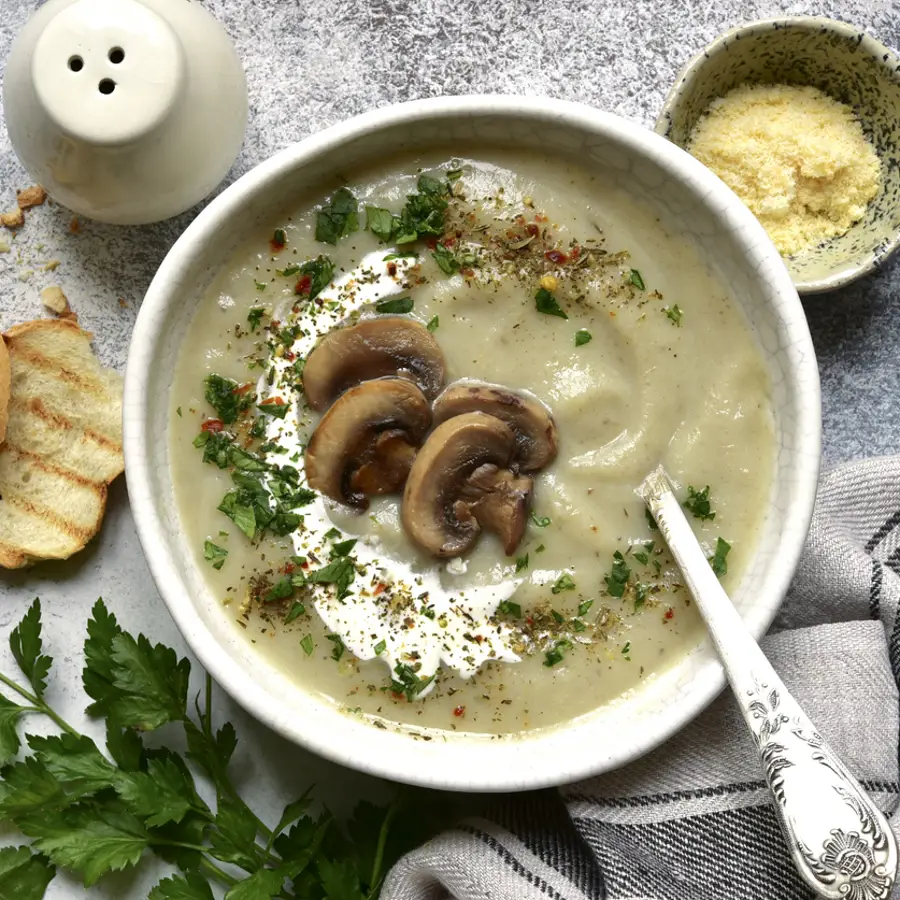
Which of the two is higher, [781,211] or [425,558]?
[781,211]

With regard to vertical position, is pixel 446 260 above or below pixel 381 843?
above

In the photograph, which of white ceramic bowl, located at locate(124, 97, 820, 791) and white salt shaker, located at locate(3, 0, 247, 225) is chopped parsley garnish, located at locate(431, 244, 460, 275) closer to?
white ceramic bowl, located at locate(124, 97, 820, 791)

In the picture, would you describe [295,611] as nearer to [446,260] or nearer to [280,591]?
[280,591]

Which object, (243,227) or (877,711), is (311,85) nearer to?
(243,227)

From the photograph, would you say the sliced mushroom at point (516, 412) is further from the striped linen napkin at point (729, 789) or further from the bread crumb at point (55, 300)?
the bread crumb at point (55, 300)

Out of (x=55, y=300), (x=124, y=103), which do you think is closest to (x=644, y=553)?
(x=124, y=103)

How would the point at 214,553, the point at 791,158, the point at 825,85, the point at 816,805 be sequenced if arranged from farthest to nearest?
the point at 825,85 < the point at 791,158 < the point at 214,553 < the point at 816,805

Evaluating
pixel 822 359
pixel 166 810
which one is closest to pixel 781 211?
pixel 822 359

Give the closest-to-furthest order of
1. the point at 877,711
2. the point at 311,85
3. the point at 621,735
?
1. the point at 621,735
2. the point at 877,711
3. the point at 311,85
